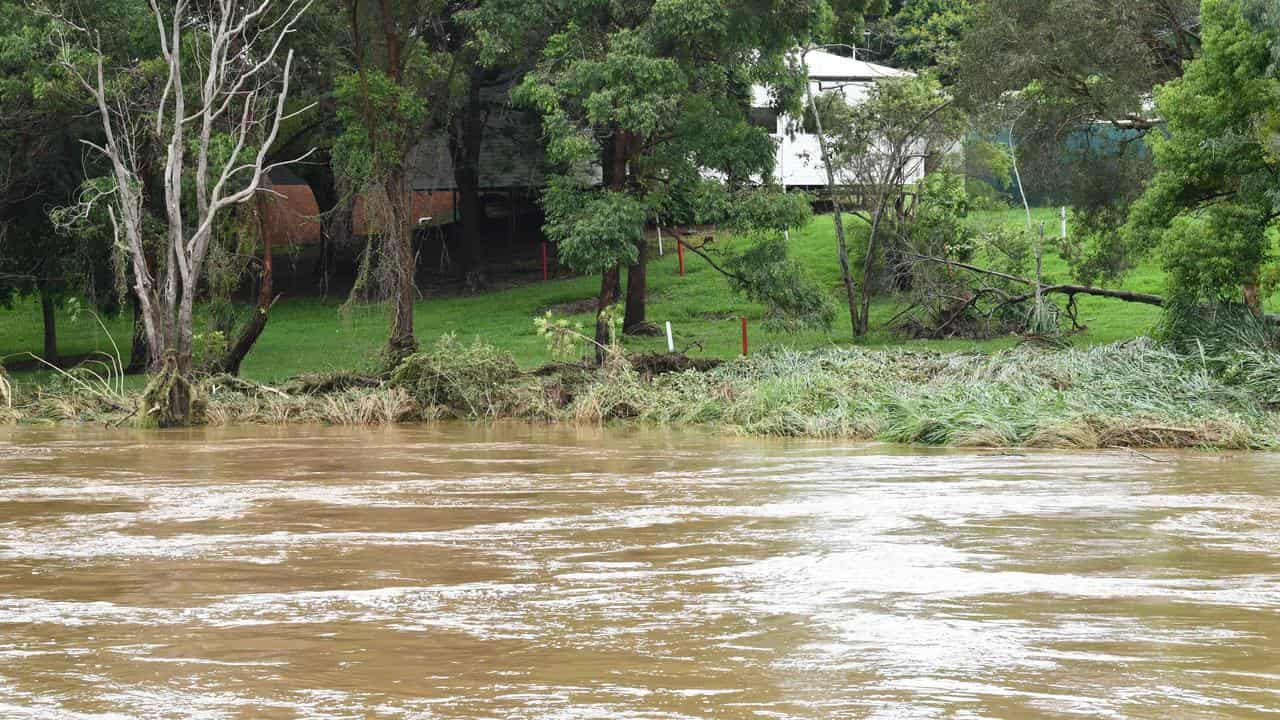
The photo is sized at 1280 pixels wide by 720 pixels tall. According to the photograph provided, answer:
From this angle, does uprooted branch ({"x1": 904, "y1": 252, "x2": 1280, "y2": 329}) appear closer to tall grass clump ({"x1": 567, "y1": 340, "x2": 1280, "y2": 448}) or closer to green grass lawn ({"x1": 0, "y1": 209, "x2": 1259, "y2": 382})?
green grass lawn ({"x1": 0, "y1": 209, "x2": 1259, "y2": 382})

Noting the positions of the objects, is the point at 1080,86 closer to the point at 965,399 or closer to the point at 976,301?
the point at 976,301

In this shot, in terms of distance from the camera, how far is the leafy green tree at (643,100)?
2625 centimetres

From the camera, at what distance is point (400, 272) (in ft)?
87.1

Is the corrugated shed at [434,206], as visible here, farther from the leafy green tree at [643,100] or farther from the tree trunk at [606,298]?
the leafy green tree at [643,100]

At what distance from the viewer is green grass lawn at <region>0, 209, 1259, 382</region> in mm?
31969

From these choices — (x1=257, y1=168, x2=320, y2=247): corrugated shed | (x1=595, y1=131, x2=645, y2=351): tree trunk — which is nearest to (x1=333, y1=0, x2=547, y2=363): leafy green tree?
(x1=595, y1=131, x2=645, y2=351): tree trunk

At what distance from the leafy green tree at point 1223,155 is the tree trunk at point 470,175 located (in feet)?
71.4

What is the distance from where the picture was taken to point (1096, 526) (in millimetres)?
10914

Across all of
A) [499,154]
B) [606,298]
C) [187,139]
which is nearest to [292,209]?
[499,154]

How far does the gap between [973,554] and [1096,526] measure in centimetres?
177

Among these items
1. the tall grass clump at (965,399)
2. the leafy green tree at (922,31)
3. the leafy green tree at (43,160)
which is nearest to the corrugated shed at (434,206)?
the leafy green tree at (43,160)

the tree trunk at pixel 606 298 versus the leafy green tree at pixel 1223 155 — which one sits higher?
the leafy green tree at pixel 1223 155

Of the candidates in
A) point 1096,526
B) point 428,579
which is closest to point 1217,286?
point 1096,526

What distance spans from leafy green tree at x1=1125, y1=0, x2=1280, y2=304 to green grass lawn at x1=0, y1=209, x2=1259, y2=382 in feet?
26.9
